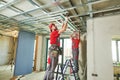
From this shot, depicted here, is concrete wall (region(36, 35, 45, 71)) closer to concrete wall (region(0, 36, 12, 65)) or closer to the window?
concrete wall (region(0, 36, 12, 65))

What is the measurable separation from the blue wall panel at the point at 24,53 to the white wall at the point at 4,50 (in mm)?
4025

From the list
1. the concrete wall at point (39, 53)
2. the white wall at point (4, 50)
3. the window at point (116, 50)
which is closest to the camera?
the window at point (116, 50)

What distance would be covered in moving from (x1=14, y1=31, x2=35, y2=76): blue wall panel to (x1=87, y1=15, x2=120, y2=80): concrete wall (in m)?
3.77

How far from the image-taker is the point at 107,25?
294 cm

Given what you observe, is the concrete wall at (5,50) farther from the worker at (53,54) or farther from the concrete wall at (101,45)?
the concrete wall at (101,45)

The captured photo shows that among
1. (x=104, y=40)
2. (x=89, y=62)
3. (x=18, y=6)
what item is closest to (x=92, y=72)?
(x=89, y=62)

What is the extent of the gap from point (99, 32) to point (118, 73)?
132 centimetres

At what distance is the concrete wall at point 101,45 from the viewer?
9.29ft

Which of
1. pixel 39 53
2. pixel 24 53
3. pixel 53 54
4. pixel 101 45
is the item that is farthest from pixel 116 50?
pixel 39 53

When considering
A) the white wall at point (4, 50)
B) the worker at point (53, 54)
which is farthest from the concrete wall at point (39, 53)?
the worker at point (53, 54)

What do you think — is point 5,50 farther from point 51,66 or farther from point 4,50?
point 51,66

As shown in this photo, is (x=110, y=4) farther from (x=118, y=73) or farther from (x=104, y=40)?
(x=118, y=73)

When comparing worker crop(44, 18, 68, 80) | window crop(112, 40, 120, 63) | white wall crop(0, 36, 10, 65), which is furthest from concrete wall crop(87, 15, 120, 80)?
white wall crop(0, 36, 10, 65)

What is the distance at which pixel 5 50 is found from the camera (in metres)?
9.09
